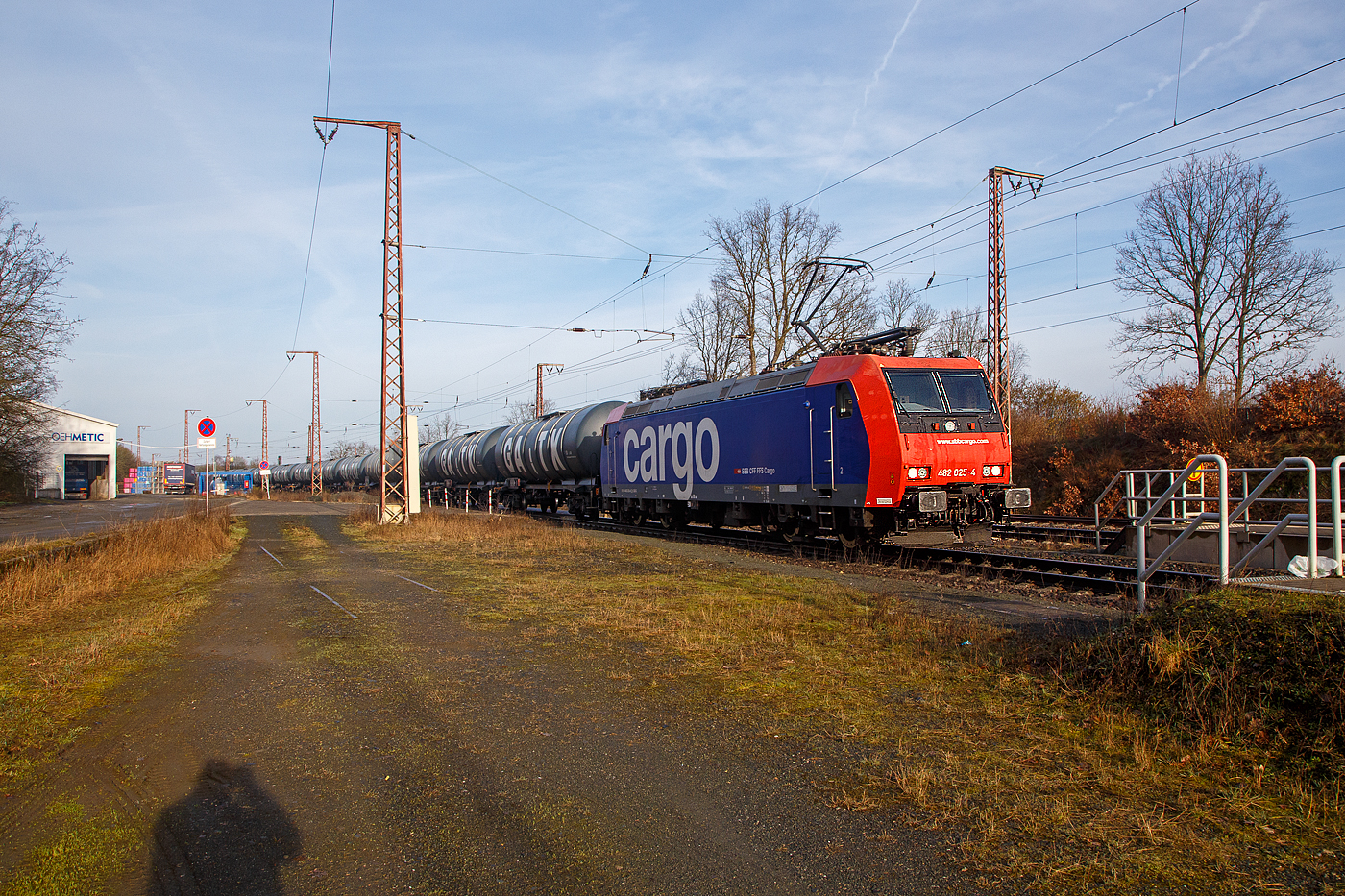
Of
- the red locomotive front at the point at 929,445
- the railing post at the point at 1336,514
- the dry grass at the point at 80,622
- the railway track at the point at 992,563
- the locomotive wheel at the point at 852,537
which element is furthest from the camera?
the locomotive wheel at the point at 852,537

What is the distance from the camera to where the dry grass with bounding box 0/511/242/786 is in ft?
17.3

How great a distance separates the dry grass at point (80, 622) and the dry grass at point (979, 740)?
131 inches

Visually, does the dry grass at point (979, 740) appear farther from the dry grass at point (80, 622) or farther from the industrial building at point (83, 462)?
the industrial building at point (83, 462)

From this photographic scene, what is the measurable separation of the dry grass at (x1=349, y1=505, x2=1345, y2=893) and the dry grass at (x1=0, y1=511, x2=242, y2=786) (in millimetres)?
3323

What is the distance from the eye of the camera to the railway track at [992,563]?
367 inches

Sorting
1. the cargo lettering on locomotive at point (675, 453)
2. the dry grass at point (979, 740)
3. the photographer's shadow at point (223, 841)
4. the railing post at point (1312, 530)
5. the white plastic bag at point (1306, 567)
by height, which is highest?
the cargo lettering on locomotive at point (675, 453)

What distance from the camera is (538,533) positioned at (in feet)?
61.4

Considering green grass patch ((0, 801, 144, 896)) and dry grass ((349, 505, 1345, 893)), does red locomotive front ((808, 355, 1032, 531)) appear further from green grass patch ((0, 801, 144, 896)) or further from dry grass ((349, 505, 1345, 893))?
green grass patch ((0, 801, 144, 896))

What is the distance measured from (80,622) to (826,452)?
34.7ft

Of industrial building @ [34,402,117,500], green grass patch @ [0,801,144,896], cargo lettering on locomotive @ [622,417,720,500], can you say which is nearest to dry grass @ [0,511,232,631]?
green grass patch @ [0,801,144,896]

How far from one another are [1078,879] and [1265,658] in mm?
2265

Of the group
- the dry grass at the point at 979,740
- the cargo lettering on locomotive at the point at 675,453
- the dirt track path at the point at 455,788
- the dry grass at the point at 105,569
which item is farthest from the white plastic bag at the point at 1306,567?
the cargo lettering on locomotive at the point at 675,453

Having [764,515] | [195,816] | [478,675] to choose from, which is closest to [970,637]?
[478,675]

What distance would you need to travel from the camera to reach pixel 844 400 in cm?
1296
